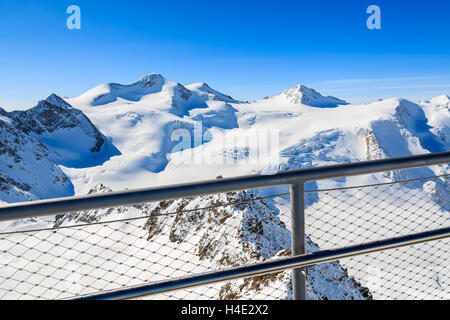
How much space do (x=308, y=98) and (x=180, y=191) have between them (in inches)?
7266

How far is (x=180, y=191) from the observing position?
1.67 metres

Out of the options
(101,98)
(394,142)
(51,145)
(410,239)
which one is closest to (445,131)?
(394,142)

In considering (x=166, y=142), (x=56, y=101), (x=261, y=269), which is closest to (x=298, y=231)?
(x=261, y=269)

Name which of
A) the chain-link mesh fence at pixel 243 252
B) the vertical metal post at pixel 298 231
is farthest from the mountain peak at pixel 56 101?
the vertical metal post at pixel 298 231

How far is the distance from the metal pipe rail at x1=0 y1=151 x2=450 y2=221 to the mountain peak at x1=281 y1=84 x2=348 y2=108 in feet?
579

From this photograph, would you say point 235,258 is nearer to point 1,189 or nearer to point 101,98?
point 1,189

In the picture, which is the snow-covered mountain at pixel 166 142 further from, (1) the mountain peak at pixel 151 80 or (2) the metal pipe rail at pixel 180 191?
(2) the metal pipe rail at pixel 180 191

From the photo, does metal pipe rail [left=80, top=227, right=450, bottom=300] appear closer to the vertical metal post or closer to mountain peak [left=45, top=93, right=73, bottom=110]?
the vertical metal post

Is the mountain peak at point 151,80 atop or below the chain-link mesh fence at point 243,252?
atop

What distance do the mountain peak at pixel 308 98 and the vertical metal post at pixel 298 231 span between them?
17654 centimetres

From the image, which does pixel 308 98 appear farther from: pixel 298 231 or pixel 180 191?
pixel 180 191

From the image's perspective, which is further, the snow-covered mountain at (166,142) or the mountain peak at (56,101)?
the mountain peak at (56,101)

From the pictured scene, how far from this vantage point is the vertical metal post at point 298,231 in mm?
1847
